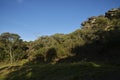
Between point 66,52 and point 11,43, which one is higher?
point 11,43

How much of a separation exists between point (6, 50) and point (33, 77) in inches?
1555

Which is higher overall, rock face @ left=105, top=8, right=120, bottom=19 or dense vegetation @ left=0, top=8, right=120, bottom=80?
rock face @ left=105, top=8, right=120, bottom=19

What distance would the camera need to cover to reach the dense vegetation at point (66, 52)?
17.9 metres

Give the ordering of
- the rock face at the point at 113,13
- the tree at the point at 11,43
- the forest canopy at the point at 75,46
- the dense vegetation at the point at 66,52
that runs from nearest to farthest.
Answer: the dense vegetation at the point at 66,52, the forest canopy at the point at 75,46, the rock face at the point at 113,13, the tree at the point at 11,43

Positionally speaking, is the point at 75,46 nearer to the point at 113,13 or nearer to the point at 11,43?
the point at 113,13

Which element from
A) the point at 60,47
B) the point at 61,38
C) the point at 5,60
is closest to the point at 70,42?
the point at 60,47

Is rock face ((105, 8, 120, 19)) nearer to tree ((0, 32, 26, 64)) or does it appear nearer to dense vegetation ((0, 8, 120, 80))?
dense vegetation ((0, 8, 120, 80))

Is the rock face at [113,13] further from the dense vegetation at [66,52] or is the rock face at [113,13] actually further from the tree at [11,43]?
the tree at [11,43]

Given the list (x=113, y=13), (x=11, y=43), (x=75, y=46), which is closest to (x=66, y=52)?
(x=75, y=46)

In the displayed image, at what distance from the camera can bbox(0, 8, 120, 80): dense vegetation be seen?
17922mm

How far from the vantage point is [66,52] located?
37.9 meters

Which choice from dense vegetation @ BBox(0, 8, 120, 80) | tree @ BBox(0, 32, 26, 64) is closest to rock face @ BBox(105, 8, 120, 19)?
dense vegetation @ BBox(0, 8, 120, 80)

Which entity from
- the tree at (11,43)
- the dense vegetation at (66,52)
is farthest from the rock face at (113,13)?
the tree at (11,43)

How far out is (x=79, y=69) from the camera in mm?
16125
